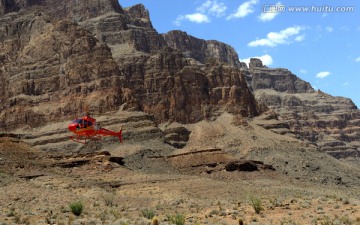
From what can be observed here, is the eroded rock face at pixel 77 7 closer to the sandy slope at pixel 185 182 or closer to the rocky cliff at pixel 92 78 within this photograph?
the rocky cliff at pixel 92 78

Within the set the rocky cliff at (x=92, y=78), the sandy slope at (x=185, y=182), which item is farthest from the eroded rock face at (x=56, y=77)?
the sandy slope at (x=185, y=182)

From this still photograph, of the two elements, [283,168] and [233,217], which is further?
[283,168]

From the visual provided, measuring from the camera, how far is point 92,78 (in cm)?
11956

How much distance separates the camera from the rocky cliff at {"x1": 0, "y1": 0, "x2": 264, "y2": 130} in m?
118

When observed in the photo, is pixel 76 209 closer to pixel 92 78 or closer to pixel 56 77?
pixel 92 78

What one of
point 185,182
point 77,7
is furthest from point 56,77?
point 185,182

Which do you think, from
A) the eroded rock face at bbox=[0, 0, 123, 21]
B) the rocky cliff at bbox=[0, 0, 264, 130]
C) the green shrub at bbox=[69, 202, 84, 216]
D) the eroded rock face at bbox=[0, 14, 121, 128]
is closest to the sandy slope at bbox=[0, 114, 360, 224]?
the green shrub at bbox=[69, 202, 84, 216]

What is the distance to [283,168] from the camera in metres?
103

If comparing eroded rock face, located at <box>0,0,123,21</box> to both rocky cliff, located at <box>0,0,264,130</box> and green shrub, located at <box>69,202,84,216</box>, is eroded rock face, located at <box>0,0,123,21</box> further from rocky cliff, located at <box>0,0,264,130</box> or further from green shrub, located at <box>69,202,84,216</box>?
green shrub, located at <box>69,202,84,216</box>

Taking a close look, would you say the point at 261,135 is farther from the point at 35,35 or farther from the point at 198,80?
the point at 35,35

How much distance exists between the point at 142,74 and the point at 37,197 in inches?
3471

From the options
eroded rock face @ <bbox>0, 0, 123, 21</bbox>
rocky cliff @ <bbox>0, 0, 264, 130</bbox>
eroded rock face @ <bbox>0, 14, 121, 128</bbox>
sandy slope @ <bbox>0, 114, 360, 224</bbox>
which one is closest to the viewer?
sandy slope @ <bbox>0, 114, 360, 224</bbox>

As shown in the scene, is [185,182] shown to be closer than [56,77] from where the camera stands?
Yes

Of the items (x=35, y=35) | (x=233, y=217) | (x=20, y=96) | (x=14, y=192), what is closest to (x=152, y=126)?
(x=20, y=96)
